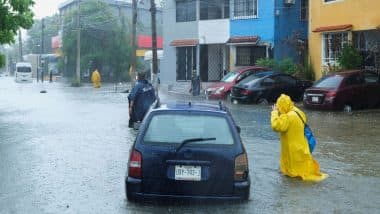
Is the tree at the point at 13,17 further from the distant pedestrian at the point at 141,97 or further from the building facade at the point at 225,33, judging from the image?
the building facade at the point at 225,33

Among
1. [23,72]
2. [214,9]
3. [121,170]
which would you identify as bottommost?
[121,170]

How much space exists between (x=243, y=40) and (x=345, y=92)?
14.2 meters

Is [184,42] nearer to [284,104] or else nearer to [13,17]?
[13,17]

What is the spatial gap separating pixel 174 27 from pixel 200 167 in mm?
33761

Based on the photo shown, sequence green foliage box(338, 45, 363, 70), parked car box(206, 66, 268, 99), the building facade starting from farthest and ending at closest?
the building facade → parked car box(206, 66, 268, 99) → green foliage box(338, 45, 363, 70)

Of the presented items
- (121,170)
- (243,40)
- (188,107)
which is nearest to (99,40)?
(243,40)

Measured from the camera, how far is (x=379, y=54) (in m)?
25.5

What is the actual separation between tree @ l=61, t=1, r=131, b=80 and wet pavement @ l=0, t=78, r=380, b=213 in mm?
38428

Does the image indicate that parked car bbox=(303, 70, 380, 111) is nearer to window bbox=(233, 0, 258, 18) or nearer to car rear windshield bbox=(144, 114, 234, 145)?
window bbox=(233, 0, 258, 18)

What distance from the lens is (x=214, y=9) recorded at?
38.0 metres

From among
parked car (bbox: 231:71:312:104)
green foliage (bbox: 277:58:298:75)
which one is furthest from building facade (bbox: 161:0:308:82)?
parked car (bbox: 231:71:312:104)

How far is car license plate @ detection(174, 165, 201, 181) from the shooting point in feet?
23.2

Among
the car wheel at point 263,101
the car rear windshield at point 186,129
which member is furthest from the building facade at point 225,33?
the car rear windshield at point 186,129

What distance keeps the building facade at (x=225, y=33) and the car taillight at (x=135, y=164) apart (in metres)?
26.1
